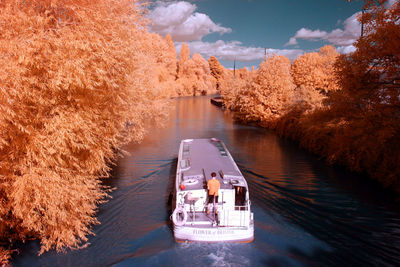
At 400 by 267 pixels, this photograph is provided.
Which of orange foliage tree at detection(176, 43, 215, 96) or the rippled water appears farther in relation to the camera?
orange foliage tree at detection(176, 43, 215, 96)

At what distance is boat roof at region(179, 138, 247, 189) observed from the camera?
10.9m

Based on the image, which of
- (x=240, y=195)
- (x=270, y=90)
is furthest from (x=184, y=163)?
(x=270, y=90)

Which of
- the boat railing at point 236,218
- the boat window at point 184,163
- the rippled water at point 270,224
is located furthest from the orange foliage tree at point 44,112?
the boat window at point 184,163

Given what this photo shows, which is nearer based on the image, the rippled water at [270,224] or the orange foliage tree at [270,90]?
the rippled water at [270,224]

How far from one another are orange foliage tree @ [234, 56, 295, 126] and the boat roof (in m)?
16.4

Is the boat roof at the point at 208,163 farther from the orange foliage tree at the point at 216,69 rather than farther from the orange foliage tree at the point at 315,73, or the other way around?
the orange foliage tree at the point at 216,69

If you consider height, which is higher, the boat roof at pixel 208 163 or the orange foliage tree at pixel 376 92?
the orange foliage tree at pixel 376 92

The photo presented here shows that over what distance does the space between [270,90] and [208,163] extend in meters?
21.9

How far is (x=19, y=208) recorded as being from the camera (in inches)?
279

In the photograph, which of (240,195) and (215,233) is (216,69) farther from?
(215,233)

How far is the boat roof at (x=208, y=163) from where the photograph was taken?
35.7 feet

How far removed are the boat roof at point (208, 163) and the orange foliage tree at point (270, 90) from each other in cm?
1643

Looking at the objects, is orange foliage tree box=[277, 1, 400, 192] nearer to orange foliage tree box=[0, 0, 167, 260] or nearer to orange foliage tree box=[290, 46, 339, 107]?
orange foliage tree box=[0, 0, 167, 260]

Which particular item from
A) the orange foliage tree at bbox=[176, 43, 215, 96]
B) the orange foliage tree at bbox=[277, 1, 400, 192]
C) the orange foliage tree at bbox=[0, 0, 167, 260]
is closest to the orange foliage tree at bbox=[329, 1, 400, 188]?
the orange foliage tree at bbox=[277, 1, 400, 192]
